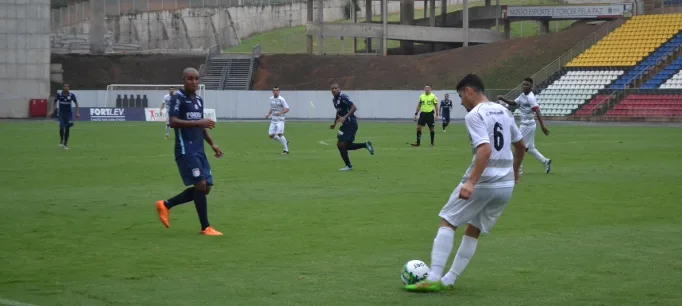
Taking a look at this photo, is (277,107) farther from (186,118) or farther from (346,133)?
(186,118)

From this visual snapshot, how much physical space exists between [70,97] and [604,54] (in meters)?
41.8

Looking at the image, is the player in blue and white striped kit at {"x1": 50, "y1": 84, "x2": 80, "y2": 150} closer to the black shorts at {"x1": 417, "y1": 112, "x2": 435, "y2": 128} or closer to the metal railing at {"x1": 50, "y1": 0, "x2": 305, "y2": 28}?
the black shorts at {"x1": 417, "y1": 112, "x2": 435, "y2": 128}

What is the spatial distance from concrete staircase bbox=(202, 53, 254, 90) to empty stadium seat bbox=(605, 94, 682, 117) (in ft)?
92.5

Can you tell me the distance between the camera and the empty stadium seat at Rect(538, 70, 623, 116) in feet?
191

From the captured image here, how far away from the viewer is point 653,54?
6088cm

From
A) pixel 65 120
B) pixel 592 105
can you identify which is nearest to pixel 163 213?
pixel 65 120

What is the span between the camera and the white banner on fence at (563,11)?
248ft

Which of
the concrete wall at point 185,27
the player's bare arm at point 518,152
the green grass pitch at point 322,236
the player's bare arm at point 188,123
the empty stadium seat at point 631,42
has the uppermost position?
the concrete wall at point 185,27

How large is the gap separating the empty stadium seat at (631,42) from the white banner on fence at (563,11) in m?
7.98

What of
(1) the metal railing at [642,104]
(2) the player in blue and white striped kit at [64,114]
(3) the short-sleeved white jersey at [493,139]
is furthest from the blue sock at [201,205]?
(1) the metal railing at [642,104]

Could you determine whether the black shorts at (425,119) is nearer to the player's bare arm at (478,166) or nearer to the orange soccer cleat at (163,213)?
the orange soccer cleat at (163,213)

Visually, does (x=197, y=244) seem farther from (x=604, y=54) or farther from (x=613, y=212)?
(x=604, y=54)

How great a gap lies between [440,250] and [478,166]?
2.80 feet

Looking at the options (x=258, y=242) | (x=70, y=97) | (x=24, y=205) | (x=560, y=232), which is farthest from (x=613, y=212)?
(x=70, y=97)
